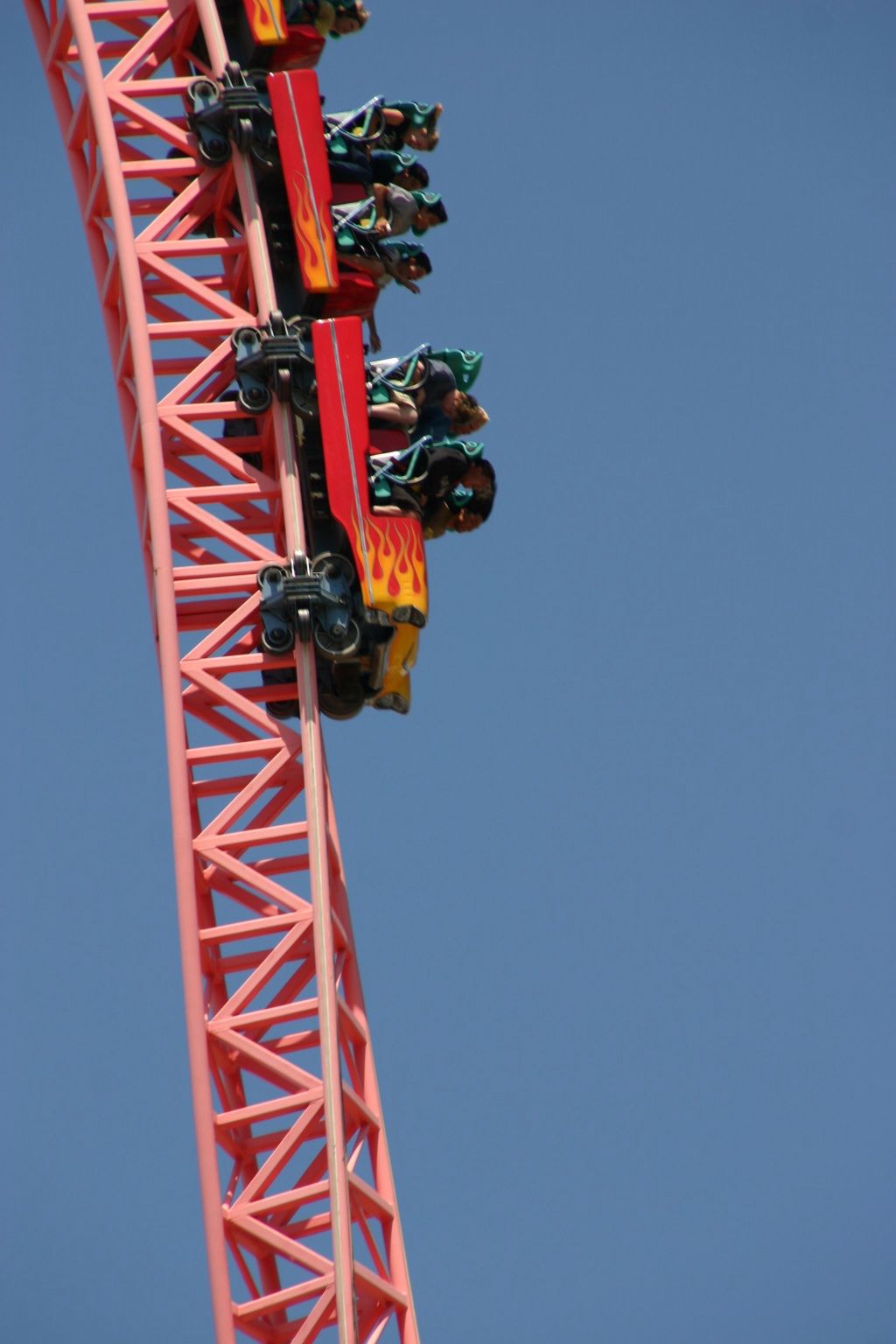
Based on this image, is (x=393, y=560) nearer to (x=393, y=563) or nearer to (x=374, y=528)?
(x=393, y=563)

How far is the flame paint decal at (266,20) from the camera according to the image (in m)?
18.7

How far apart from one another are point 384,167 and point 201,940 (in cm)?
565

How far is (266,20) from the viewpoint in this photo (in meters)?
18.8

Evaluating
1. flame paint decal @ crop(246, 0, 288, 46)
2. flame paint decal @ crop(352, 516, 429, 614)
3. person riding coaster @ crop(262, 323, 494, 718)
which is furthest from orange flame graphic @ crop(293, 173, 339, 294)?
flame paint decal @ crop(352, 516, 429, 614)

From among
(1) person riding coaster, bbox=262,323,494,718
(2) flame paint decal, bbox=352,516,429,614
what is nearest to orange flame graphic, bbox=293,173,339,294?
(1) person riding coaster, bbox=262,323,494,718

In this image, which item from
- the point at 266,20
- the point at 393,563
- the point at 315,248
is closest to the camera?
the point at 393,563

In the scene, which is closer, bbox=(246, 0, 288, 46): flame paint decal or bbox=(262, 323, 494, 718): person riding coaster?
bbox=(262, 323, 494, 718): person riding coaster

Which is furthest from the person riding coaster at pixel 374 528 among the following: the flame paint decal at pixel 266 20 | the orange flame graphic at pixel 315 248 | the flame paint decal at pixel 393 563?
the flame paint decal at pixel 266 20

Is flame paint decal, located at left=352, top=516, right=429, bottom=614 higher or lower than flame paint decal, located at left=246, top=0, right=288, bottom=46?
lower

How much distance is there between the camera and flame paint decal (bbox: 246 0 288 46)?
1873 centimetres

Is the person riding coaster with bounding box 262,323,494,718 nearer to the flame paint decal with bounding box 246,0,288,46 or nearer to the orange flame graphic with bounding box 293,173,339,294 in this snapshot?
the orange flame graphic with bounding box 293,173,339,294

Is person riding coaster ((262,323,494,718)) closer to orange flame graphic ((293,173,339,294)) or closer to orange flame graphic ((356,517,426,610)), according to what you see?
orange flame graphic ((356,517,426,610))

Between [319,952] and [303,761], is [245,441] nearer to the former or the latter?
[303,761]

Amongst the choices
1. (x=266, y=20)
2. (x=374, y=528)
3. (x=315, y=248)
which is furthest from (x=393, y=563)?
(x=266, y=20)
